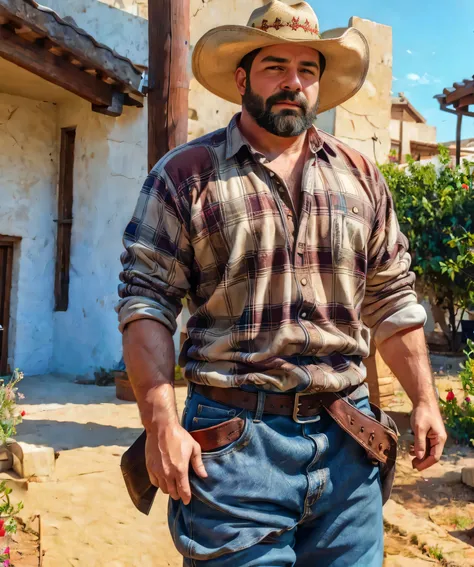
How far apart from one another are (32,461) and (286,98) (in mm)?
3103

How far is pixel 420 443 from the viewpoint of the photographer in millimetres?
1693

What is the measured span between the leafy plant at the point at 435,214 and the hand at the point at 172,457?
642 centimetres

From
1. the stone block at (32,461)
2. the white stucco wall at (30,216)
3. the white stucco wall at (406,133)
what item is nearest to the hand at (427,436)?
the stone block at (32,461)

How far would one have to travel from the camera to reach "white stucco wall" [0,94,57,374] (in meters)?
7.95

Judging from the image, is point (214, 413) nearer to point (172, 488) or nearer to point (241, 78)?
point (172, 488)

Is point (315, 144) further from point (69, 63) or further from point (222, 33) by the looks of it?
point (69, 63)

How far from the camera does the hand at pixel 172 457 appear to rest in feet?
4.79

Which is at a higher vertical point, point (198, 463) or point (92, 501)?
point (198, 463)

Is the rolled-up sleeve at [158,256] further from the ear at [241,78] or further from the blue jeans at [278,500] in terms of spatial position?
the ear at [241,78]


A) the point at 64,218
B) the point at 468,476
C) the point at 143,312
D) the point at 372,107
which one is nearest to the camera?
the point at 143,312

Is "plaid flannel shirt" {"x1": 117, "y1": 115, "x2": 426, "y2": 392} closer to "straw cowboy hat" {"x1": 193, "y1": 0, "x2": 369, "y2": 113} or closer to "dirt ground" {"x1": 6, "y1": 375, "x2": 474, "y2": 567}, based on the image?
"straw cowboy hat" {"x1": 193, "y1": 0, "x2": 369, "y2": 113}

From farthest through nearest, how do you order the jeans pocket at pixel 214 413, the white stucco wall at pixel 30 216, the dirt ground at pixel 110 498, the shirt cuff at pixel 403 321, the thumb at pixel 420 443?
the white stucco wall at pixel 30 216 < the dirt ground at pixel 110 498 < the shirt cuff at pixel 403 321 < the thumb at pixel 420 443 < the jeans pocket at pixel 214 413

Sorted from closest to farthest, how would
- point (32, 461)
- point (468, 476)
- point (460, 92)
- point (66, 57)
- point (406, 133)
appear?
point (32, 461), point (468, 476), point (66, 57), point (460, 92), point (406, 133)

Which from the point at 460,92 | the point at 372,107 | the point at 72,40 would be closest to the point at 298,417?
the point at 72,40
